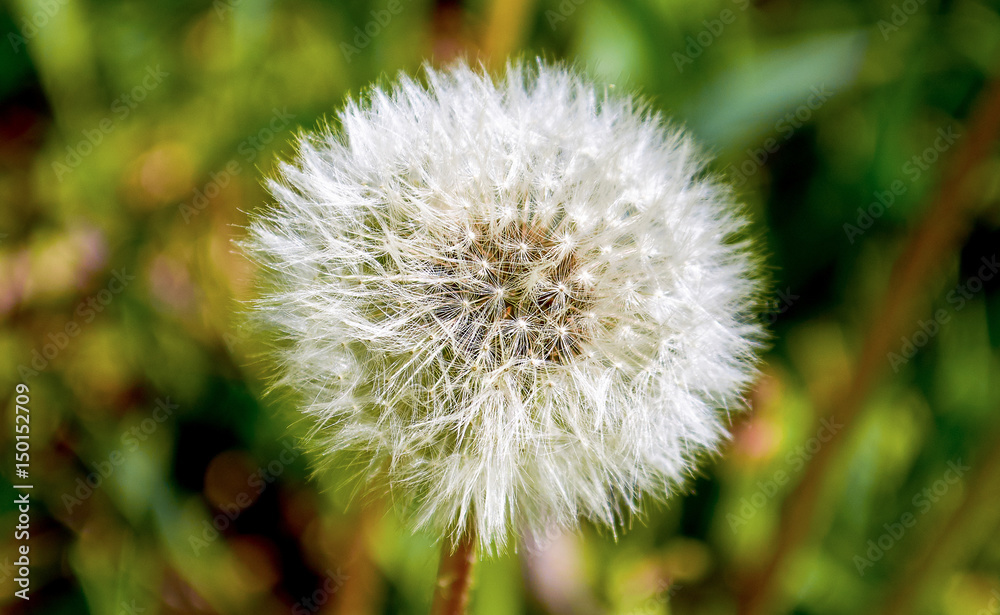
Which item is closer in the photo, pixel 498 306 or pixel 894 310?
pixel 498 306

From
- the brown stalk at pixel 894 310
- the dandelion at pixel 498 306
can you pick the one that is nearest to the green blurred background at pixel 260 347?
the brown stalk at pixel 894 310

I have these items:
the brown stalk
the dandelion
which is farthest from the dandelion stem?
the brown stalk

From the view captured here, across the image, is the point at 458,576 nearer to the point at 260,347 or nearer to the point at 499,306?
the point at 499,306

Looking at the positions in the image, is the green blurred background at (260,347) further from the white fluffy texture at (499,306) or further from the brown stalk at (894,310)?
the white fluffy texture at (499,306)

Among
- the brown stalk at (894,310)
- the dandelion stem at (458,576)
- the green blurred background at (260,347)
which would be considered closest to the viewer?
the dandelion stem at (458,576)

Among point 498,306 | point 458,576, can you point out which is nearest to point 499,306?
point 498,306

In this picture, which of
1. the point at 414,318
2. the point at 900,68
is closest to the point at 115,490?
the point at 414,318

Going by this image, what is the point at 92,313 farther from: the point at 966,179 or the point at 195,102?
the point at 966,179
